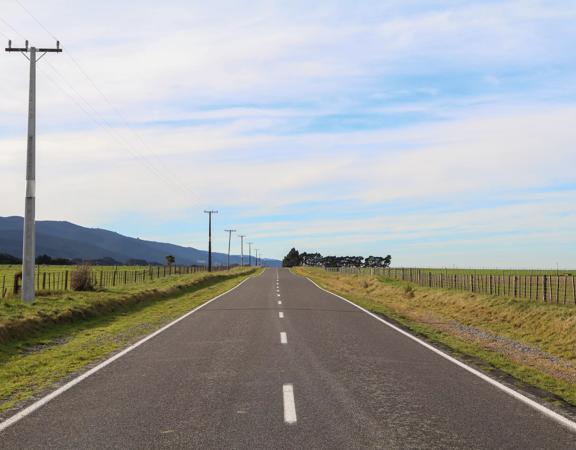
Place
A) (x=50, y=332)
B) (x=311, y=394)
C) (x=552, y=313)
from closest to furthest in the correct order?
(x=311, y=394) → (x=50, y=332) → (x=552, y=313)

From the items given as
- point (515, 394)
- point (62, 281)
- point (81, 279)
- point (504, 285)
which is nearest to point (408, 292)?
point (504, 285)

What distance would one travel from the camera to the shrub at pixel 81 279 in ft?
88.6

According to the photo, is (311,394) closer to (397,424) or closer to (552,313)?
(397,424)

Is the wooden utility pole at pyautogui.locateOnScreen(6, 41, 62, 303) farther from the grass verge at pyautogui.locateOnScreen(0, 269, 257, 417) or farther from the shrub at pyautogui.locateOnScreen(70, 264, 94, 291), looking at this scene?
the shrub at pyautogui.locateOnScreen(70, 264, 94, 291)

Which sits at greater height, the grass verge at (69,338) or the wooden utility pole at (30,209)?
the wooden utility pole at (30,209)

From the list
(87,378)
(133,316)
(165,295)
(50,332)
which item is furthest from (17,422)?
(165,295)

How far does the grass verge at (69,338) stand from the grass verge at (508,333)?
7434 mm

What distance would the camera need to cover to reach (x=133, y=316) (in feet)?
65.4

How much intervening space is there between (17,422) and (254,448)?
2886 mm

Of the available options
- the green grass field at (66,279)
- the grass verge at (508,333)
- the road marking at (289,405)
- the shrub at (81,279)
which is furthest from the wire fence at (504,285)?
the green grass field at (66,279)

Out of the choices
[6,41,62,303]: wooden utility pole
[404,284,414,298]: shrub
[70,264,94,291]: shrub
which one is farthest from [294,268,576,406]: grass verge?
[70,264,94,291]: shrub

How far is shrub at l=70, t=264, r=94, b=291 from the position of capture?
27.0 meters

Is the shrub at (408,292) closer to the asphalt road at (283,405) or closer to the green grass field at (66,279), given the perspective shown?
the green grass field at (66,279)

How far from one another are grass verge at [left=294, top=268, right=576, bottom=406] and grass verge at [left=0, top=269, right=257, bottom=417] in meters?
7.43
